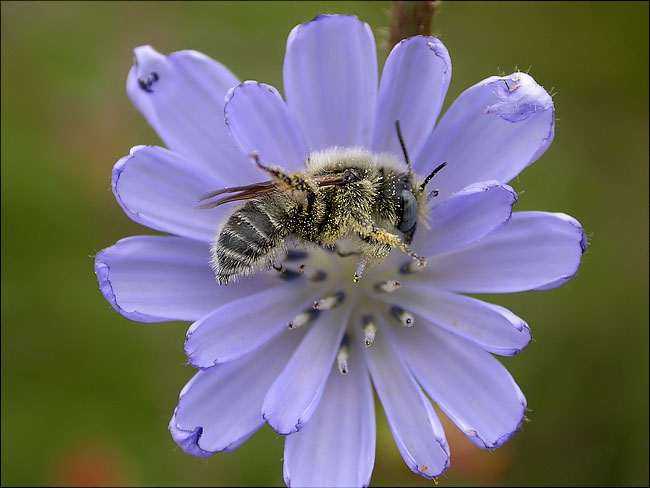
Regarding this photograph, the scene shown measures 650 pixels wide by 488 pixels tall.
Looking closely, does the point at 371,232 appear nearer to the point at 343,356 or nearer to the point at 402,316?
the point at 402,316

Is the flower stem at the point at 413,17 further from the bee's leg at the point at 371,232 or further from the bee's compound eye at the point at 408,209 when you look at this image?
the bee's leg at the point at 371,232

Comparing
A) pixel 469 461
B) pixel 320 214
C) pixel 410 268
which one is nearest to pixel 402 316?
pixel 410 268

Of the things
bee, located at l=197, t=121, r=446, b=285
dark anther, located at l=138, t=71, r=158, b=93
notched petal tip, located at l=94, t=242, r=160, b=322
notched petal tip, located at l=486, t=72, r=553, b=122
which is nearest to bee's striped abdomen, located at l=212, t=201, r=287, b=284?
bee, located at l=197, t=121, r=446, b=285

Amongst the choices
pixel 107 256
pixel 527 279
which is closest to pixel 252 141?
pixel 107 256

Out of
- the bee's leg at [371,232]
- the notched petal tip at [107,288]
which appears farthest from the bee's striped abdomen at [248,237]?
the notched petal tip at [107,288]

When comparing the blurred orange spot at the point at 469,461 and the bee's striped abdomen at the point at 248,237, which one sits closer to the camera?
the bee's striped abdomen at the point at 248,237

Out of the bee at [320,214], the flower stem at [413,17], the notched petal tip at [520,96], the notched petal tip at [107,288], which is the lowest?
the notched petal tip at [107,288]
